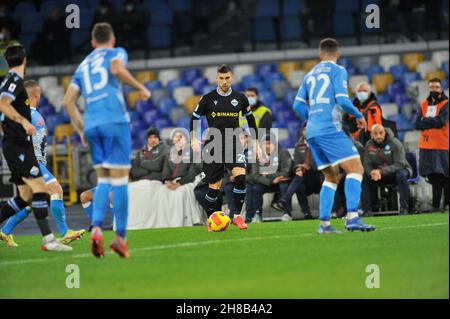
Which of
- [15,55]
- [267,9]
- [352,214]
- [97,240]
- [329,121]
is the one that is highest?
[267,9]

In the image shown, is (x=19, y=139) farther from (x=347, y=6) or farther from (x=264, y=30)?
(x=264, y=30)

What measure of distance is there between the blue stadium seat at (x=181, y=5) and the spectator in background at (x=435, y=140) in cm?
1174

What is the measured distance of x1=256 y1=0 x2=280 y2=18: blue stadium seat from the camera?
25.3m

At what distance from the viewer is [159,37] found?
25.9 m

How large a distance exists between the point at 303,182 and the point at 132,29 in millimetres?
10773

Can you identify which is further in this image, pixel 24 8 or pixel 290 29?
pixel 24 8

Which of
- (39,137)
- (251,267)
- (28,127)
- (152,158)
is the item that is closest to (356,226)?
(251,267)

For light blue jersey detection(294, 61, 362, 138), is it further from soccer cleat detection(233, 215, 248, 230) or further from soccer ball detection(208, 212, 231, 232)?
soccer cleat detection(233, 215, 248, 230)

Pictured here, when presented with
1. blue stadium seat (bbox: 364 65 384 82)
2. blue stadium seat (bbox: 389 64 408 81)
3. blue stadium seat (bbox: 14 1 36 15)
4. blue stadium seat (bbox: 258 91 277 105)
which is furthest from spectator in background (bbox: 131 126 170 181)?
blue stadium seat (bbox: 14 1 36 15)

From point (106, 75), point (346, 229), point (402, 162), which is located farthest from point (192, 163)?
point (106, 75)

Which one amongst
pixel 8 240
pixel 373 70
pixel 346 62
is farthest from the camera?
pixel 346 62

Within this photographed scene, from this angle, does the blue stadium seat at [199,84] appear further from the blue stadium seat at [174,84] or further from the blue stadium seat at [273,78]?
the blue stadium seat at [273,78]

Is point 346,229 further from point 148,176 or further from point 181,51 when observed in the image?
point 181,51

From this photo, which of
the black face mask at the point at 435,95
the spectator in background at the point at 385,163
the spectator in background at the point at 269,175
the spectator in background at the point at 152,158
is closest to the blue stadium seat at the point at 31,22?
the spectator in background at the point at 152,158
